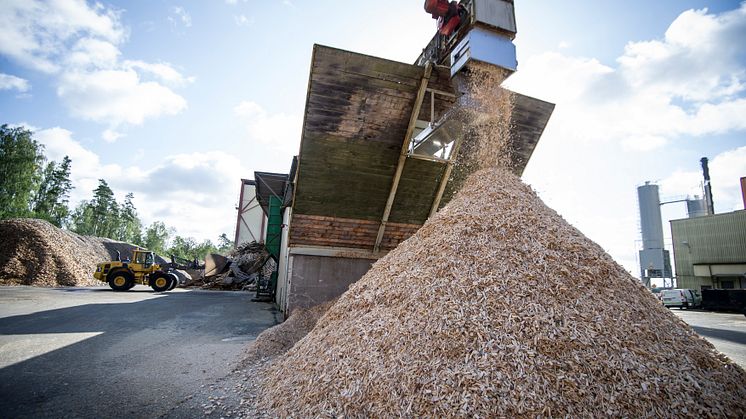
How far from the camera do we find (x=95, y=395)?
10.5ft

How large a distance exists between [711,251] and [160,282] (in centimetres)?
3456

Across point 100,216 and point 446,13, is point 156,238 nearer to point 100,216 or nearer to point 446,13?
point 100,216

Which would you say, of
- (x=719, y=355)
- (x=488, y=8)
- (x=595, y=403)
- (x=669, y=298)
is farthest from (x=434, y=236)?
(x=669, y=298)

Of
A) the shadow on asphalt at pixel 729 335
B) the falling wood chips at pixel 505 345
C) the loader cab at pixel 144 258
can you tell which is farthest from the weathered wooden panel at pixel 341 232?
the loader cab at pixel 144 258

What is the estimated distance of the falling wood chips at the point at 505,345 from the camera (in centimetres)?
225

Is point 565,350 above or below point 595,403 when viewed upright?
above

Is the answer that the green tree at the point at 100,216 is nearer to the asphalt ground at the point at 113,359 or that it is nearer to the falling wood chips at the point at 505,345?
the asphalt ground at the point at 113,359

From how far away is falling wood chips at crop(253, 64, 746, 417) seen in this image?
2250 mm

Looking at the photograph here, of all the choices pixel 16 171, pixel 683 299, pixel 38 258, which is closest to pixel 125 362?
pixel 38 258

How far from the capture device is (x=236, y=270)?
1850cm

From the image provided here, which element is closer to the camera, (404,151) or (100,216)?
(404,151)

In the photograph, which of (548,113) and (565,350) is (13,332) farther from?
(548,113)

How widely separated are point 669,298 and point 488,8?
20.8m

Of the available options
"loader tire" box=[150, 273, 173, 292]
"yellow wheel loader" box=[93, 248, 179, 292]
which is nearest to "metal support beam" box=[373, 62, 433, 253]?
"loader tire" box=[150, 273, 173, 292]
